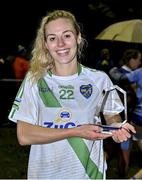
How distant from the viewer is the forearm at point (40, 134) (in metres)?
2.85

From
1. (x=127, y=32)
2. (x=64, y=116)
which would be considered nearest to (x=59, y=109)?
(x=64, y=116)

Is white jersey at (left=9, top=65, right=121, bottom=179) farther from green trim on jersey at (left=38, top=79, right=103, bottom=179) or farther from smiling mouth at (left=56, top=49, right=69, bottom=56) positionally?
smiling mouth at (left=56, top=49, right=69, bottom=56)

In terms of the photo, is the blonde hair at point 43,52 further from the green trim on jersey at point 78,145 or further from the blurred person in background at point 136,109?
the blurred person in background at point 136,109

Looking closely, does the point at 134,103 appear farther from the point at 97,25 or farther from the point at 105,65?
the point at 97,25

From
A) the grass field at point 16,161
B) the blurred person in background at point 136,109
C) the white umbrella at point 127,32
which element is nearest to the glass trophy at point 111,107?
the blurred person in background at point 136,109

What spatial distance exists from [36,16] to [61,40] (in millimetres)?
18275

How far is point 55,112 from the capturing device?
3.00 metres

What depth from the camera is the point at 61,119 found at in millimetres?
2988

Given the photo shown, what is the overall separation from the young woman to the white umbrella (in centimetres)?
712

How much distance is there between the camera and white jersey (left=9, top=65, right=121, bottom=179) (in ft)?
9.83

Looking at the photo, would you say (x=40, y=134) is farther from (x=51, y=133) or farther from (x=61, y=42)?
(x=61, y=42)

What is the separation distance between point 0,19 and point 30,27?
1.21 m

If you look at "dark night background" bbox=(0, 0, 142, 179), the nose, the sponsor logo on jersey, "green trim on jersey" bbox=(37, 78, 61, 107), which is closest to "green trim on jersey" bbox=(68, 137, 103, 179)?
the sponsor logo on jersey

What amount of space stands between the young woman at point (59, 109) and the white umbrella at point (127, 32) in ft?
23.4
